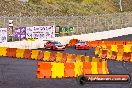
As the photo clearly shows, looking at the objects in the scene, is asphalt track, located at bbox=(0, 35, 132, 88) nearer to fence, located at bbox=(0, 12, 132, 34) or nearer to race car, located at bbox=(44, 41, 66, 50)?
race car, located at bbox=(44, 41, 66, 50)

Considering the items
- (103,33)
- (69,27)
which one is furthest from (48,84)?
(103,33)

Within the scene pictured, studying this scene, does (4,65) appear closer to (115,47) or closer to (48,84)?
(48,84)

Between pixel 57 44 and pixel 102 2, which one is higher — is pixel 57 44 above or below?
below

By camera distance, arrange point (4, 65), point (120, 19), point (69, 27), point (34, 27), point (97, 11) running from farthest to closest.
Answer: point (97, 11)
point (120, 19)
point (69, 27)
point (34, 27)
point (4, 65)

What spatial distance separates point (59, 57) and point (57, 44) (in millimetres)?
11213

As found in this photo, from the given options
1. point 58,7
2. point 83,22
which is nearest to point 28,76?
point 83,22

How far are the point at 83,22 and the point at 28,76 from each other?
33923 millimetres

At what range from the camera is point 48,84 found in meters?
25.1

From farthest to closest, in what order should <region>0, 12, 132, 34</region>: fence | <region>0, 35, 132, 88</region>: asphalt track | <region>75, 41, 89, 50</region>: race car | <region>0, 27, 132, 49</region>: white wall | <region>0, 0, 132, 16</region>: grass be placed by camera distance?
<region>0, 0, 132, 16</region>: grass, <region>0, 12, 132, 34</region>: fence, <region>75, 41, 89, 50</region>: race car, <region>0, 27, 132, 49</region>: white wall, <region>0, 35, 132, 88</region>: asphalt track

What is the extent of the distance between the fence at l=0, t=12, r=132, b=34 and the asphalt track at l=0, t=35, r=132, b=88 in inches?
569

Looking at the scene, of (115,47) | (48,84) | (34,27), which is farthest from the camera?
(34,27)

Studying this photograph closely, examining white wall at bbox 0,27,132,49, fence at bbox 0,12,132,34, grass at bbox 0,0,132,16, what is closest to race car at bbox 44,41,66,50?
white wall at bbox 0,27,132,49

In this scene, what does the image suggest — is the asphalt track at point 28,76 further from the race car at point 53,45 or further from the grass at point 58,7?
the grass at point 58,7

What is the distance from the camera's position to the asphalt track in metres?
24.5
